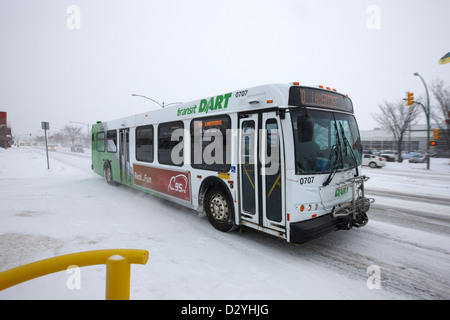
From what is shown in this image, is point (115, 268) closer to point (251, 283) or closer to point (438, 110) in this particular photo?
point (251, 283)

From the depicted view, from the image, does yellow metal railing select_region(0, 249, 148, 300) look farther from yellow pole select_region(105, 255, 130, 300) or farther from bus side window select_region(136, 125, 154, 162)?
bus side window select_region(136, 125, 154, 162)

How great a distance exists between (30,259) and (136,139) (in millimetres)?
5276

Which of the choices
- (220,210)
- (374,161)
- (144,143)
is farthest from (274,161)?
(374,161)

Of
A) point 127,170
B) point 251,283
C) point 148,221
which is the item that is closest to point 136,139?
point 127,170

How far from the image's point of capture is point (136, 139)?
8680mm

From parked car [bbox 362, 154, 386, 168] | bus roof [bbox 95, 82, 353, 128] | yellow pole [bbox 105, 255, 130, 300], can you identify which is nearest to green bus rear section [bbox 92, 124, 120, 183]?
bus roof [bbox 95, 82, 353, 128]

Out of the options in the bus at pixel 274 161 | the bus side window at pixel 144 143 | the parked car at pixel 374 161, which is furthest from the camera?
the parked car at pixel 374 161

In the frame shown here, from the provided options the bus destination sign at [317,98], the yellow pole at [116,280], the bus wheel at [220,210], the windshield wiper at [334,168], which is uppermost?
the bus destination sign at [317,98]

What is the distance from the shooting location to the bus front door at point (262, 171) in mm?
4227

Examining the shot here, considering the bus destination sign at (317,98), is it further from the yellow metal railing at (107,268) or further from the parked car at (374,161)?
the parked car at (374,161)

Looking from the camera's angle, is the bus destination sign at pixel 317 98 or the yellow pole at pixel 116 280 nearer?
the yellow pole at pixel 116 280

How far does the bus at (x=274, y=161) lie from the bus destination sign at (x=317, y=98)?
0.02 meters

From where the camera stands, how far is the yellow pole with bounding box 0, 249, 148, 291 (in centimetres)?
168

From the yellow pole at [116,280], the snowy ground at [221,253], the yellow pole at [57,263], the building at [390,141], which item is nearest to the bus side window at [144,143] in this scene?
the snowy ground at [221,253]
